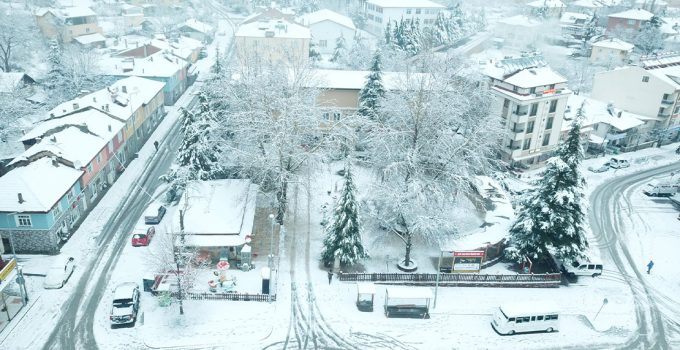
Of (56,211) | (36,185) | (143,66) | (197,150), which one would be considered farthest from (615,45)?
(36,185)

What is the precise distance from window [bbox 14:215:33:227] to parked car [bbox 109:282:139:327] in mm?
10293

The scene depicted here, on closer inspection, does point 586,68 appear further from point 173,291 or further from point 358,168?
point 173,291

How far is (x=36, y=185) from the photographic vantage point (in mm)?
38344

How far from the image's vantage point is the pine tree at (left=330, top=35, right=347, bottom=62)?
3826 inches

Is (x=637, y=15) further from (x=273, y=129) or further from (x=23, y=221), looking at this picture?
(x=23, y=221)

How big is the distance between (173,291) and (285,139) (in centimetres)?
1414

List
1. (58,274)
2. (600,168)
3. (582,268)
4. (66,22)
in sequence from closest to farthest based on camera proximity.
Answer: (58,274) < (582,268) < (600,168) < (66,22)

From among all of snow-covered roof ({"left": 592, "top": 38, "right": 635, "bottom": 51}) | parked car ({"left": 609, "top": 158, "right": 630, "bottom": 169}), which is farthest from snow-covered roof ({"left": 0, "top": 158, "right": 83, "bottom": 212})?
snow-covered roof ({"left": 592, "top": 38, "right": 635, "bottom": 51})

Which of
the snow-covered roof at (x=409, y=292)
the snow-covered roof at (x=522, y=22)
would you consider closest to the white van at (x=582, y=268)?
the snow-covered roof at (x=409, y=292)

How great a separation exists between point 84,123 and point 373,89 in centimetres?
2932

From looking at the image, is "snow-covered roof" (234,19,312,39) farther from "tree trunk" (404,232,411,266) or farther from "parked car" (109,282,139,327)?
"parked car" (109,282,139,327)

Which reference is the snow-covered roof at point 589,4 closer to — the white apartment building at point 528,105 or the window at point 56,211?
the white apartment building at point 528,105

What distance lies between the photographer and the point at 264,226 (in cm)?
4319

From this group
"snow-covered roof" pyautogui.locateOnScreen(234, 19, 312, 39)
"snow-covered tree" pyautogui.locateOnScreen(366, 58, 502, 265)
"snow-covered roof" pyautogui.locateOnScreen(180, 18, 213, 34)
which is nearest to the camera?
"snow-covered tree" pyautogui.locateOnScreen(366, 58, 502, 265)
